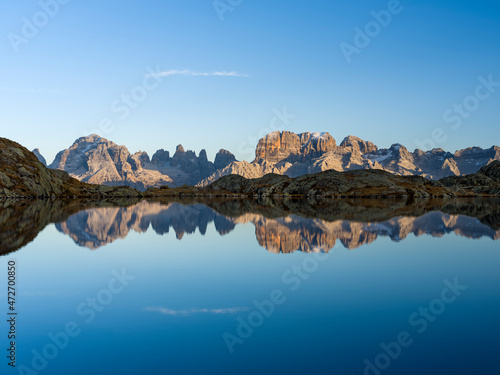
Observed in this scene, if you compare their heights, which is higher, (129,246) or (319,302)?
(129,246)

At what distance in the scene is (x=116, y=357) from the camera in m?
16.4

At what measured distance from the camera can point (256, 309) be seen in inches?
887

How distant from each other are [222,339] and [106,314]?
722cm

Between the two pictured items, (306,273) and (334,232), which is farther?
(334,232)

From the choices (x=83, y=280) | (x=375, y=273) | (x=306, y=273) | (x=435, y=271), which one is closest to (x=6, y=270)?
(x=83, y=280)

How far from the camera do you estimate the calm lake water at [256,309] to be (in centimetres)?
1603

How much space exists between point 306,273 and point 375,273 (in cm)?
532

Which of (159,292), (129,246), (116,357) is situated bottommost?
(116,357)

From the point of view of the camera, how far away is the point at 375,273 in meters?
32.1

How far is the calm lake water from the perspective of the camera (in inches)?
631

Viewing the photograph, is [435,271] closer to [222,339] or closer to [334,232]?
[222,339]

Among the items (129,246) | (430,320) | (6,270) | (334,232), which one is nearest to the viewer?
(430,320)

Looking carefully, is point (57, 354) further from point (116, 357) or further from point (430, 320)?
point (430, 320)

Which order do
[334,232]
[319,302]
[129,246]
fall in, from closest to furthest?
[319,302], [129,246], [334,232]
